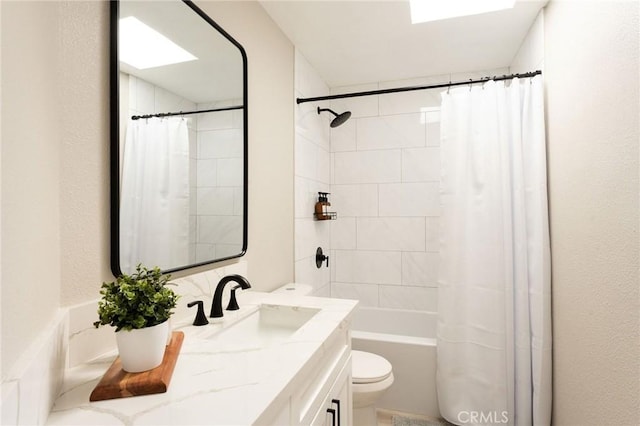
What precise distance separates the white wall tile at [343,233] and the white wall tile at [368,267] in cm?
5

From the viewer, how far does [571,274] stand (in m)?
1.57

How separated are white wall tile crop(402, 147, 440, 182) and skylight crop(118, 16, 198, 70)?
2.07 m

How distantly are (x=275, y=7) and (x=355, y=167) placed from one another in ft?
4.86

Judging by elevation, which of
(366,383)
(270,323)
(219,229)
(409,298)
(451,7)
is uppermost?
(451,7)

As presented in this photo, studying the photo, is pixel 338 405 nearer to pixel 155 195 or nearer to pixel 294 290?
pixel 294 290

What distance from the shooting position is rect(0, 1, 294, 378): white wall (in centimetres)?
54

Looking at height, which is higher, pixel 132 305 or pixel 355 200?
pixel 355 200

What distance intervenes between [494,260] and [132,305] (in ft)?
6.11

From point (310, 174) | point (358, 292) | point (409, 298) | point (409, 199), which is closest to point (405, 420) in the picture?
point (409, 298)

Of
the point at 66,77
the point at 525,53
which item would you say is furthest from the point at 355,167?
the point at 66,77

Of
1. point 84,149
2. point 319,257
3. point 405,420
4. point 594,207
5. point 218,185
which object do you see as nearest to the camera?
point 84,149

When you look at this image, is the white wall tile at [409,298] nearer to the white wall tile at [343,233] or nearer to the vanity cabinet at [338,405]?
the white wall tile at [343,233]

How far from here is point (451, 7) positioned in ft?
6.20

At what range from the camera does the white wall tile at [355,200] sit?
9.86 ft
